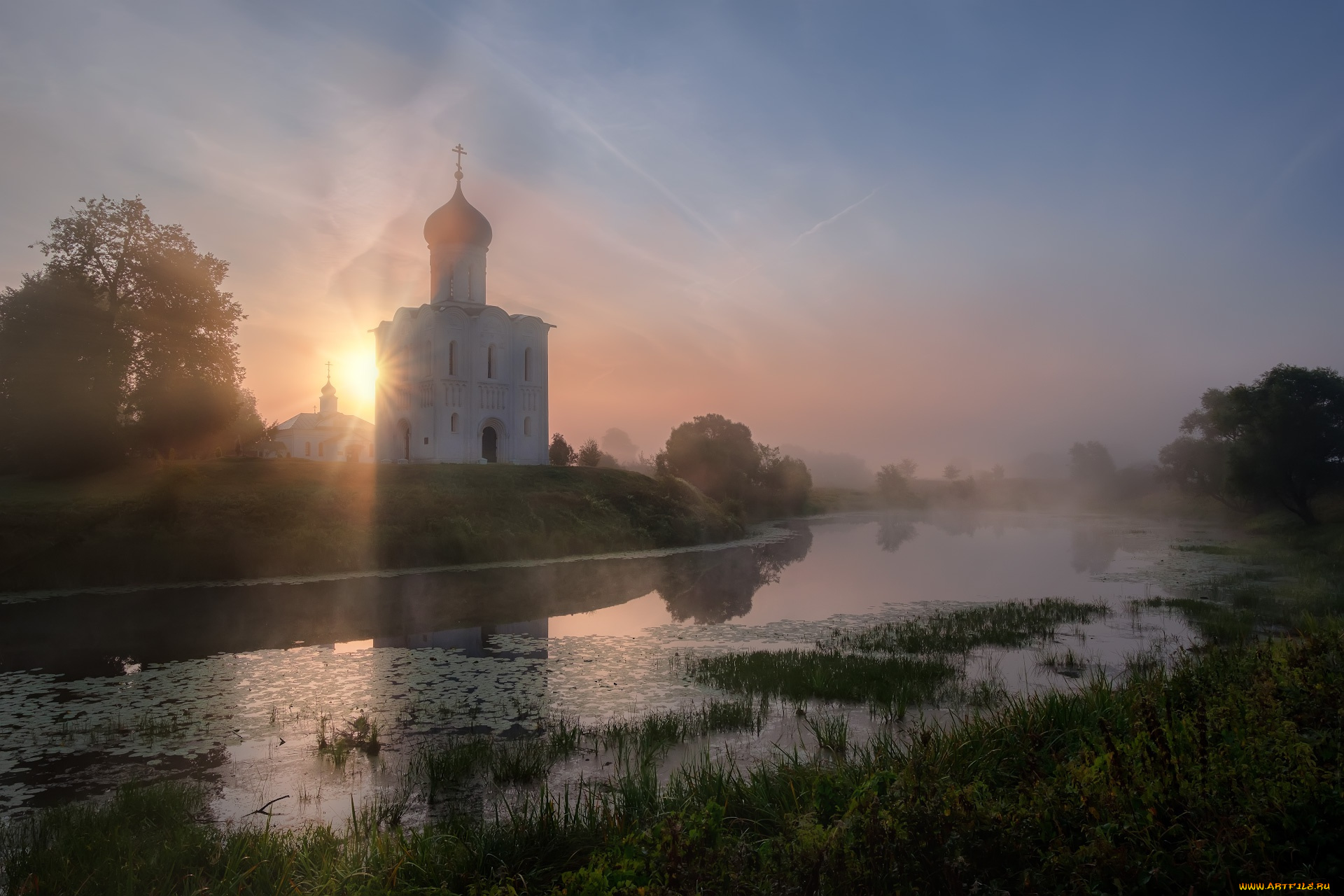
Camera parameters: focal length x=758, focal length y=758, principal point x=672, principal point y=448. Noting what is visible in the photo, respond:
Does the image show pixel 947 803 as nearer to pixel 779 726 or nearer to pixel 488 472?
pixel 779 726

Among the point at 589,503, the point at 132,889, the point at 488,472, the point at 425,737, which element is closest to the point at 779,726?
the point at 425,737

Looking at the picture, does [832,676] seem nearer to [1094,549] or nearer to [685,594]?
[685,594]

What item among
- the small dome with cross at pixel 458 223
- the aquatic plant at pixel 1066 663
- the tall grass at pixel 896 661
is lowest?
the aquatic plant at pixel 1066 663

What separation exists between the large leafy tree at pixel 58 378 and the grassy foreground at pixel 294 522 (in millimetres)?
1199

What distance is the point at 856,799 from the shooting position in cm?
439

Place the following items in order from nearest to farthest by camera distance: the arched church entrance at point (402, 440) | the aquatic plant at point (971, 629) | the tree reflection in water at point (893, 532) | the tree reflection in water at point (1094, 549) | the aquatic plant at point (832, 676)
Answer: the aquatic plant at point (832, 676), the aquatic plant at point (971, 629), the tree reflection in water at point (1094, 549), the tree reflection in water at point (893, 532), the arched church entrance at point (402, 440)

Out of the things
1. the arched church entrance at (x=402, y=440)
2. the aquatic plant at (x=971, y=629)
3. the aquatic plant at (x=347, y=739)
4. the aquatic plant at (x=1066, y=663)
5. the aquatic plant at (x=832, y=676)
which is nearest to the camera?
the aquatic plant at (x=347, y=739)

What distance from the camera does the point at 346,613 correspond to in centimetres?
1644

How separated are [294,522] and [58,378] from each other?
11.3 metres

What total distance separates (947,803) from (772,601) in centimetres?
1556

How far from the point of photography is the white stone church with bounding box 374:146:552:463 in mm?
39125

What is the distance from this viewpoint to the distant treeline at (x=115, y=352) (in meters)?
25.8

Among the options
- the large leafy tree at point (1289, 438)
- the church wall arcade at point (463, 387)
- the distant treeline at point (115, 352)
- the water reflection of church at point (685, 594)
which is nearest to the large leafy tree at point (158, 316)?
the distant treeline at point (115, 352)

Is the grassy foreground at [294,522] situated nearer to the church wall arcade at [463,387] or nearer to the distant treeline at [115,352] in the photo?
the distant treeline at [115,352]
